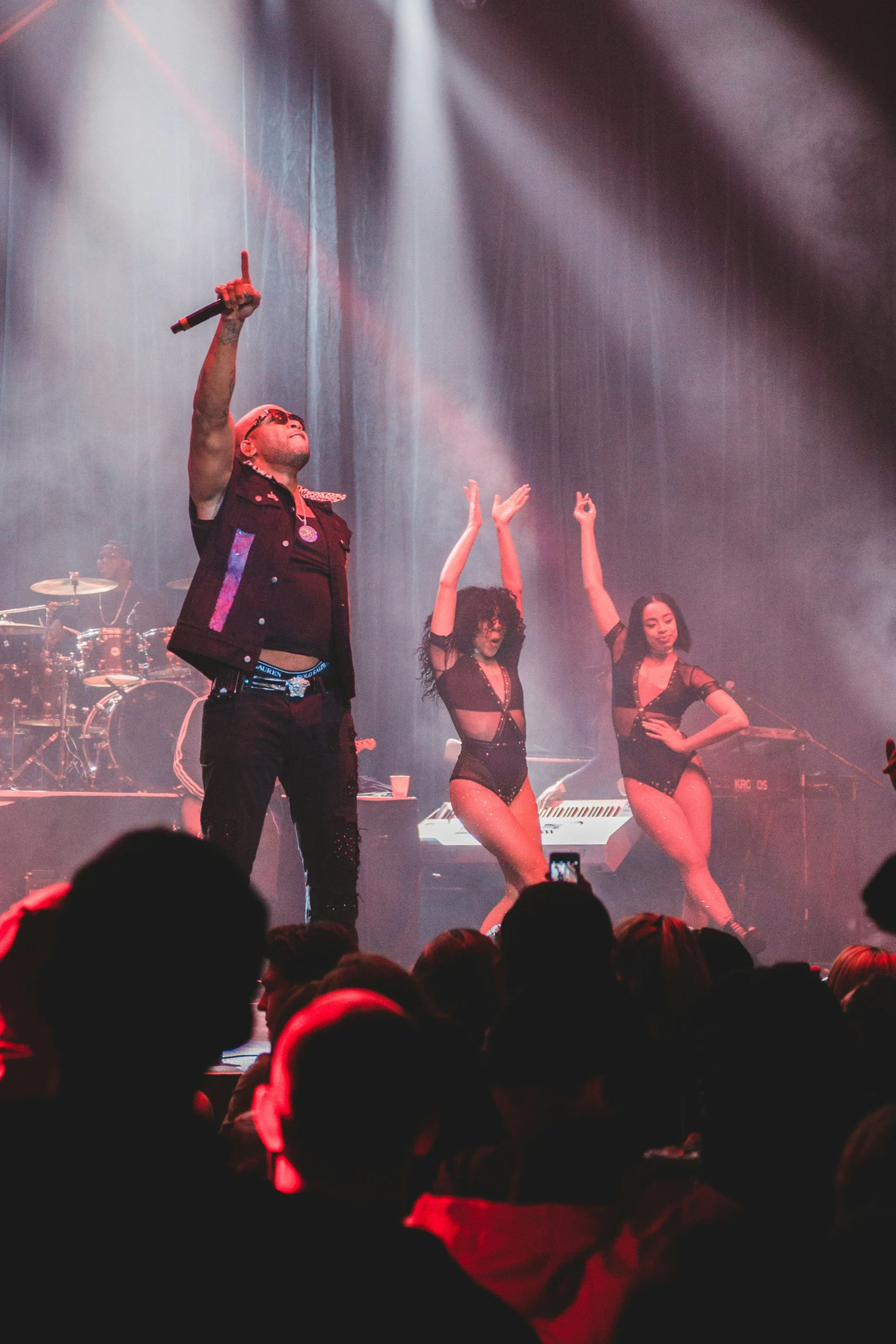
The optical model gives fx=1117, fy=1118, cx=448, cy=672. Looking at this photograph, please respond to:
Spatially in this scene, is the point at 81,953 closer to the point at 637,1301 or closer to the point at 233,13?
the point at 637,1301

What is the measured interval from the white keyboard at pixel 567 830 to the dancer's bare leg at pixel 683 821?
338mm

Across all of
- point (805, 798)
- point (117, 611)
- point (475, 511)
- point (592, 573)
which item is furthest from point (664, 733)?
point (117, 611)

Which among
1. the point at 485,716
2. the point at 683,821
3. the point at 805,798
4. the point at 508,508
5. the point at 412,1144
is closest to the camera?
the point at 412,1144

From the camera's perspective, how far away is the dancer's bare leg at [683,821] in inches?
294

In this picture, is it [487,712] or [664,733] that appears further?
[664,733]

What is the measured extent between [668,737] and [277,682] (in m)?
4.59

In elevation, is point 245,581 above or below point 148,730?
above

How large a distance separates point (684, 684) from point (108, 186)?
231 inches

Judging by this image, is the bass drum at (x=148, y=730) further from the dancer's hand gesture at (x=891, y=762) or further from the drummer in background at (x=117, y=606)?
the dancer's hand gesture at (x=891, y=762)

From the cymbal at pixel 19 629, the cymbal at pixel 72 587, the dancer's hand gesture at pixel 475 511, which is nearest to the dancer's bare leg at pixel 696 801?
the dancer's hand gesture at pixel 475 511

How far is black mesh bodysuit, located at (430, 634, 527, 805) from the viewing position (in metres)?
6.67

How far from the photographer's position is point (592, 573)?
8125 mm

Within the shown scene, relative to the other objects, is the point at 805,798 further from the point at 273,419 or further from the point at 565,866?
the point at 273,419

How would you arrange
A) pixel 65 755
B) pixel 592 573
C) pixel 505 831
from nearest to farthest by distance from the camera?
pixel 505 831 → pixel 592 573 → pixel 65 755
